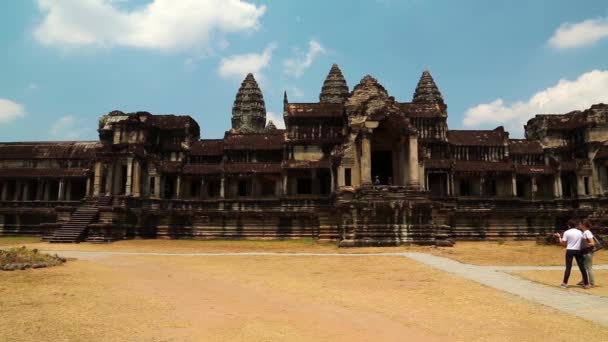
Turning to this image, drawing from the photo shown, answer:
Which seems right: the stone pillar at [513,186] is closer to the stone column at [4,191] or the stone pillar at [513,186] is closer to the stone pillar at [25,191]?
the stone pillar at [25,191]

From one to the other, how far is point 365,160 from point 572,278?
1664 cm

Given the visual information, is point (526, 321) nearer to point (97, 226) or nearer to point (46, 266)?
point (46, 266)

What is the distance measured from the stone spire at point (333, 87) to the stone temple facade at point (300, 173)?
2260 centimetres

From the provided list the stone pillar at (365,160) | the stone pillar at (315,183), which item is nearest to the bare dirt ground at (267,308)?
the stone pillar at (365,160)

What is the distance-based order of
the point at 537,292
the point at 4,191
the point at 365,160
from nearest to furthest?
1. the point at 537,292
2. the point at 365,160
3. the point at 4,191

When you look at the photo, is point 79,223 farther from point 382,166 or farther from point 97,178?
point 382,166

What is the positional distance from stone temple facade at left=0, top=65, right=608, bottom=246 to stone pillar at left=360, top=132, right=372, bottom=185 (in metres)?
0.10

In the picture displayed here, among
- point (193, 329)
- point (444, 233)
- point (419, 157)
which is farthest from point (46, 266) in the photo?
point (419, 157)

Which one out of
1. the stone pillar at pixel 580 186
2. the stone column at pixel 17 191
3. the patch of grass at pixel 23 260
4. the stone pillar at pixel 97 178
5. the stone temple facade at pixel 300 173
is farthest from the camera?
the stone column at pixel 17 191

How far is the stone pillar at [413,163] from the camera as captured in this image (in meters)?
29.2

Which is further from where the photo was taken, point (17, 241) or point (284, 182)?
point (284, 182)

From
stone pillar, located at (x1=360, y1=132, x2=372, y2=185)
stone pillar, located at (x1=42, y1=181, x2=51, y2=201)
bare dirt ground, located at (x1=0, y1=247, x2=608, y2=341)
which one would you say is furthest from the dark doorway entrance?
stone pillar, located at (x1=42, y1=181, x2=51, y2=201)

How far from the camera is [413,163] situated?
2958 cm

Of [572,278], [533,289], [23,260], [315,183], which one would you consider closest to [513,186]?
[315,183]
